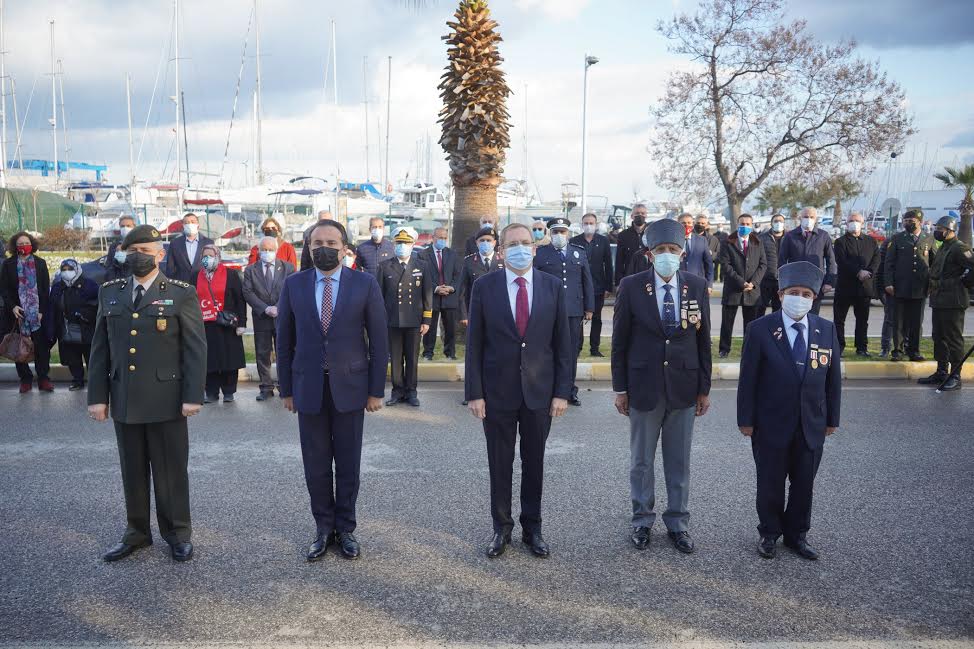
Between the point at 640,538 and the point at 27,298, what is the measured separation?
892 cm

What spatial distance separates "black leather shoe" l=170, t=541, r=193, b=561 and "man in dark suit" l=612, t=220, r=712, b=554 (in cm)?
290

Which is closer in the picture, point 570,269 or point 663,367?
point 663,367

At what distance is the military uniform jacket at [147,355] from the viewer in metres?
4.93

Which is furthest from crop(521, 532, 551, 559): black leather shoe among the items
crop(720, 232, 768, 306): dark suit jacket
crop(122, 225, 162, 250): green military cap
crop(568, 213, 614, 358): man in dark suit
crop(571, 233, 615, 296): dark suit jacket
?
crop(720, 232, 768, 306): dark suit jacket

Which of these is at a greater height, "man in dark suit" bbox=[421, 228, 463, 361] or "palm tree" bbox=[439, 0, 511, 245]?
"palm tree" bbox=[439, 0, 511, 245]

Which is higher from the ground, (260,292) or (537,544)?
(260,292)

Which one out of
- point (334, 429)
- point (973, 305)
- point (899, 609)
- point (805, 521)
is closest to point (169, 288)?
point (334, 429)

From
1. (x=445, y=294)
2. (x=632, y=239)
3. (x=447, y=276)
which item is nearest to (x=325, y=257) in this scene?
(x=445, y=294)

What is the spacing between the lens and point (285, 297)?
200 inches

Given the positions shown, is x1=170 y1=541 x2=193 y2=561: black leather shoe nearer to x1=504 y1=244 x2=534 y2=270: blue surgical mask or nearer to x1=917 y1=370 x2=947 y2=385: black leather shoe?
x1=504 y1=244 x2=534 y2=270: blue surgical mask

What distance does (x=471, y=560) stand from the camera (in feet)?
16.0

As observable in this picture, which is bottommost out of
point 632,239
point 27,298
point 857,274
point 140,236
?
point 27,298

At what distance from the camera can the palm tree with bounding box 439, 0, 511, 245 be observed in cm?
1377

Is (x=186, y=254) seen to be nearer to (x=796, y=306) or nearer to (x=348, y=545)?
(x=348, y=545)
